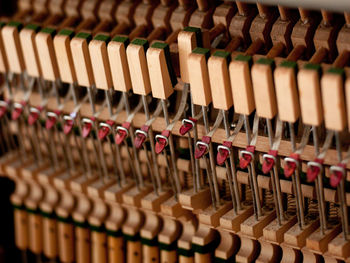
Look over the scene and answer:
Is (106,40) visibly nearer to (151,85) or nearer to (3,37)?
(151,85)

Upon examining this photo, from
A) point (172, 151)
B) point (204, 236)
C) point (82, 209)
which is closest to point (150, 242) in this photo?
point (204, 236)

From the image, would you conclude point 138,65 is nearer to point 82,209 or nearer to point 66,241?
point 82,209

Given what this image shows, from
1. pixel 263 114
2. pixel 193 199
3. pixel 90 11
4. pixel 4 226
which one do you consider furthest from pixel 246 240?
pixel 4 226

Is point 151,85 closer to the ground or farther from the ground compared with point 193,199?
farther from the ground

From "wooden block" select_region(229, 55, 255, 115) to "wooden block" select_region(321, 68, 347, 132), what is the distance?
0.25m

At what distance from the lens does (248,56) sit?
6.59 ft

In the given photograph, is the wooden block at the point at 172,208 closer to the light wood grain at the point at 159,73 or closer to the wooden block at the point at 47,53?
the light wood grain at the point at 159,73

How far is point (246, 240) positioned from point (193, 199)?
28 centimetres

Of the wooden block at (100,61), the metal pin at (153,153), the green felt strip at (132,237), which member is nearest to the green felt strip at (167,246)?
the green felt strip at (132,237)

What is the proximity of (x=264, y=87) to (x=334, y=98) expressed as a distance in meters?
0.22

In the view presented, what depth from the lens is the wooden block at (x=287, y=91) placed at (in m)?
1.88

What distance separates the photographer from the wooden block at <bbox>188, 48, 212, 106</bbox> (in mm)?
2051

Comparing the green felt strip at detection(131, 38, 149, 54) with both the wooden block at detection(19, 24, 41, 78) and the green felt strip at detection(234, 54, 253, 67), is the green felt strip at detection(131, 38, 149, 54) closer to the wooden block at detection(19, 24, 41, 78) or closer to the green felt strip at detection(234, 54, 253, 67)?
the green felt strip at detection(234, 54, 253, 67)

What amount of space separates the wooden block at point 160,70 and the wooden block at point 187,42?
0.04 metres
